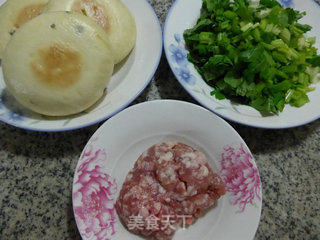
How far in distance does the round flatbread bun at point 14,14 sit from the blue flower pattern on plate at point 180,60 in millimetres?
675

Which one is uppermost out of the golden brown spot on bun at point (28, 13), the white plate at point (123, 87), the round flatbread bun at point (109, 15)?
the golden brown spot on bun at point (28, 13)

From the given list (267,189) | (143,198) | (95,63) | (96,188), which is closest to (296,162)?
(267,189)

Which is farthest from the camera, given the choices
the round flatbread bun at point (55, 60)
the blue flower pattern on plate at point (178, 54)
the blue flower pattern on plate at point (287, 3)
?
the blue flower pattern on plate at point (287, 3)

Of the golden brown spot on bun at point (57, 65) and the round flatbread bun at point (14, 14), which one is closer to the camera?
the golden brown spot on bun at point (57, 65)

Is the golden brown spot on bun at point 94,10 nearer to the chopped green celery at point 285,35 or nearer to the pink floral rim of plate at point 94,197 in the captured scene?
the pink floral rim of plate at point 94,197

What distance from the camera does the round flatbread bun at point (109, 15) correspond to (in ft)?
3.96

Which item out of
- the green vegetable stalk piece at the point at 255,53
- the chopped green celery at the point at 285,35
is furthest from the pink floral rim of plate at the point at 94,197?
the chopped green celery at the point at 285,35

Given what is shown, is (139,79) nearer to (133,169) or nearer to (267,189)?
(133,169)

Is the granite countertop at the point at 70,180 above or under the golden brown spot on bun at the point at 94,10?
under

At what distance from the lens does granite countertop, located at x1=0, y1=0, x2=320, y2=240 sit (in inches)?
46.5

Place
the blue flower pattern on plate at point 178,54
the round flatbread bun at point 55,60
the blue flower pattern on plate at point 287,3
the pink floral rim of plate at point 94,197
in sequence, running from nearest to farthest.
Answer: the pink floral rim of plate at point 94,197
the round flatbread bun at point 55,60
the blue flower pattern on plate at point 178,54
the blue flower pattern on plate at point 287,3

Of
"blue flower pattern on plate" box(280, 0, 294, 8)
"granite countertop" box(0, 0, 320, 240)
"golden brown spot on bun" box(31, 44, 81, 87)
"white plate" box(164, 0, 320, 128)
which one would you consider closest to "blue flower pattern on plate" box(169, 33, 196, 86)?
"white plate" box(164, 0, 320, 128)

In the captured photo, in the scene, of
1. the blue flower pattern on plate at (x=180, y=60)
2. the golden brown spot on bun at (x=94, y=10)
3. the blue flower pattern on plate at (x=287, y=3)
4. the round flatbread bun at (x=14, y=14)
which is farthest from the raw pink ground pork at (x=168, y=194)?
the blue flower pattern on plate at (x=287, y=3)

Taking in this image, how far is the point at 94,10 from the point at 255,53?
0.77m
